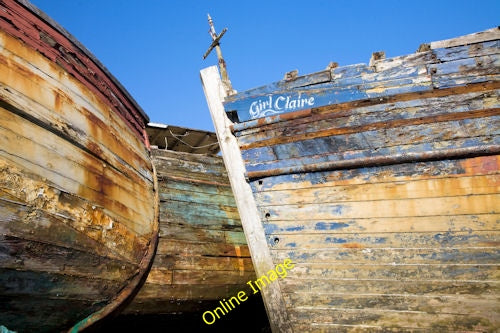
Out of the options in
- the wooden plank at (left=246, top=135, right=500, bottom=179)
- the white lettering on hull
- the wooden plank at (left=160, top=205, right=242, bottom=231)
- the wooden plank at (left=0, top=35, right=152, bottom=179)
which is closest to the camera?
the wooden plank at (left=0, top=35, right=152, bottom=179)

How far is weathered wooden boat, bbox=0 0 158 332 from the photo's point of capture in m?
2.61

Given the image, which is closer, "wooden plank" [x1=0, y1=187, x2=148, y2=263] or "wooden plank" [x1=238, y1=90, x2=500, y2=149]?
"wooden plank" [x1=0, y1=187, x2=148, y2=263]

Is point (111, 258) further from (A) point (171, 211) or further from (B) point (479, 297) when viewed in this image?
(B) point (479, 297)

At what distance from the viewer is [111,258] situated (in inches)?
132

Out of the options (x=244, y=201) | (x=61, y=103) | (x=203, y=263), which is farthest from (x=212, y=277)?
(x=61, y=103)

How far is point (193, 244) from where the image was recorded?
4.88 m

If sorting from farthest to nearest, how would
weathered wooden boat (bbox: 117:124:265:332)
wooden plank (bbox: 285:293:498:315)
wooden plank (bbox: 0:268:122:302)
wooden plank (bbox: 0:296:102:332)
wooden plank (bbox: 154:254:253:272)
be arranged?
wooden plank (bbox: 154:254:253:272)
weathered wooden boat (bbox: 117:124:265:332)
wooden plank (bbox: 285:293:498:315)
wooden plank (bbox: 0:296:102:332)
wooden plank (bbox: 0:268:122:302)

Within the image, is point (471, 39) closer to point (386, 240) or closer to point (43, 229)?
point (386, 240)

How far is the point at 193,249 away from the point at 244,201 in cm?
140

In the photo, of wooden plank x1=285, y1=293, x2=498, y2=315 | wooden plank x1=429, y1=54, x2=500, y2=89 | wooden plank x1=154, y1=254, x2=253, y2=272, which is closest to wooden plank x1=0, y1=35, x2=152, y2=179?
wooden plank x1=154, y1=254, x2=253, y2=272

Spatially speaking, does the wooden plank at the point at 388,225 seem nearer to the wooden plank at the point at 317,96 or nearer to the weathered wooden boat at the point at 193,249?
the wooden plank at the point at 317,96

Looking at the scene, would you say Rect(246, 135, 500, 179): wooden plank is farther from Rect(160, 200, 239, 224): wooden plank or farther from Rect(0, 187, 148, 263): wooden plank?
Rect(160, 200, 239, 224): wooden plank

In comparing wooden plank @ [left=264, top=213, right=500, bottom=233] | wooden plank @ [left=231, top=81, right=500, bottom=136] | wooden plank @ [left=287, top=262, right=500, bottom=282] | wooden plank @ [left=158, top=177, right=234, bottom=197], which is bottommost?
wooden plank @ [left=287, top=262, right=500, bottom=282]

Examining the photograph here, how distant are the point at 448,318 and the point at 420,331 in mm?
266
